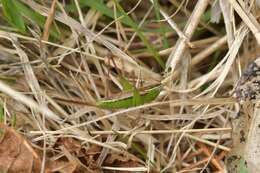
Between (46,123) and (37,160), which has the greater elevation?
(46,123)

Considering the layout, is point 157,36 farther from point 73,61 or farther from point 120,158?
point 120,158

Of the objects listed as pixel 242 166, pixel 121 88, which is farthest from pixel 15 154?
pixel 242 166

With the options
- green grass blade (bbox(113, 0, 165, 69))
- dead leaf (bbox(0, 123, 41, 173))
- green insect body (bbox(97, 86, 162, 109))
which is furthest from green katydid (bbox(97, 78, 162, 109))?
dead leaf (bbox(0, 123, 41, 173))

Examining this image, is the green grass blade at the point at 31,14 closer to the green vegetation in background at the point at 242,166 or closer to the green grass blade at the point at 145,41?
the green grass blade at the point at 145,41

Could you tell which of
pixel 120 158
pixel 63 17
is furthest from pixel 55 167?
pixel 63 17

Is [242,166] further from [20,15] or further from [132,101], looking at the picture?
[20,15]
